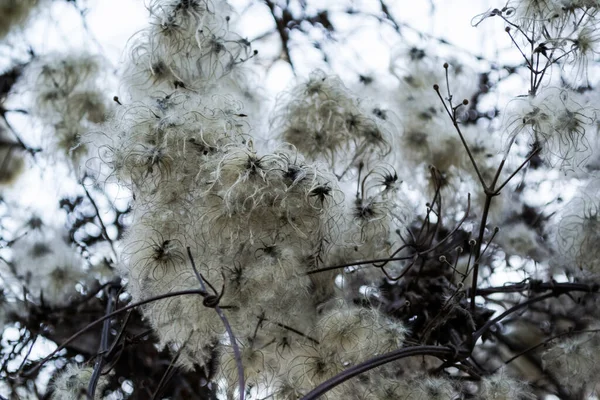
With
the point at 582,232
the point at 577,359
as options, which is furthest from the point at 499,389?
the point at 582,232

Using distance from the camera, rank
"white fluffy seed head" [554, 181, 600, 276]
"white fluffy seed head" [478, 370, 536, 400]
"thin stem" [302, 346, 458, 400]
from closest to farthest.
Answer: "thin stem" [302, 346, 458, 400] → "white fluffy seed head" [478, 370, 536, 400] → "white fluffy seed head" [554, 181, 600, 276]

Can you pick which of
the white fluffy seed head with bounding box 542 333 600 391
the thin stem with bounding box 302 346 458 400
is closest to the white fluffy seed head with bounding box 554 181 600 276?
the white fluffy seed head with bounding box 542 333 600 391

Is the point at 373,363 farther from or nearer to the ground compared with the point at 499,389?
nearer to the ground

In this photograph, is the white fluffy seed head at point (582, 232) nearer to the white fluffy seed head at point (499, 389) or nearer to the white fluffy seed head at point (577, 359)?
the white fluffy seed head at point (577, 359)

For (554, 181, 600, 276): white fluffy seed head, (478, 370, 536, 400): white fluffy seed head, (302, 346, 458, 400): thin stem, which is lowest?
(302, 346, 458, 400): thin stem

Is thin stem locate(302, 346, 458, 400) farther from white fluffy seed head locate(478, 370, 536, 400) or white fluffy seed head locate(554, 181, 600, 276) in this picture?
white fluffy seed head locate(554, 181, 600, 276)

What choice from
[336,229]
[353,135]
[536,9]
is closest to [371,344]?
[336,229]

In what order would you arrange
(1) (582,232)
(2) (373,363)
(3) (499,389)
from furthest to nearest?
(1) (582,232)
(3) (499,389)
(2) (373,363)

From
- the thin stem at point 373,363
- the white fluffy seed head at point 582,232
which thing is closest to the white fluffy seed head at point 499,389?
the thin stem at point 373,363

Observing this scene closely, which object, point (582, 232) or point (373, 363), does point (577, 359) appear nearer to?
point (582, 232)

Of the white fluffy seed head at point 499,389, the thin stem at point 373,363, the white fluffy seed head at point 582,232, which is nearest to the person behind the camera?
the thin stem at point 373,363

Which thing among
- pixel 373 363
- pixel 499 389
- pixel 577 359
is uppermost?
pixel 577 359

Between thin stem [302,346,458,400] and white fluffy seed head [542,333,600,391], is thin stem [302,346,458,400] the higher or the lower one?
the lower one

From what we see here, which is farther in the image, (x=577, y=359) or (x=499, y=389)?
(x=577, y=359)
